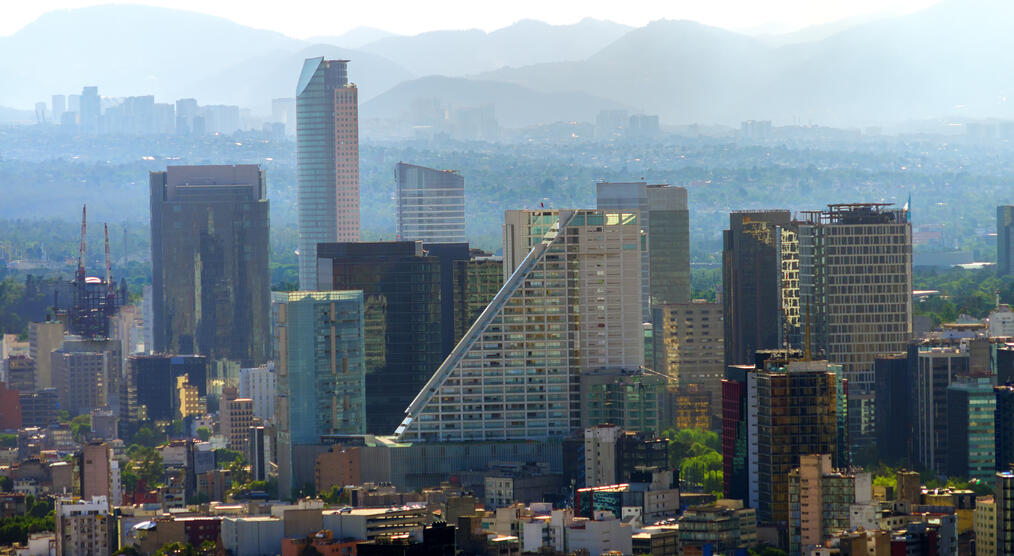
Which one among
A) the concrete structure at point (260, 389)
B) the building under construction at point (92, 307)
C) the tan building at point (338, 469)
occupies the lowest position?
the tan building at point (338, 469)

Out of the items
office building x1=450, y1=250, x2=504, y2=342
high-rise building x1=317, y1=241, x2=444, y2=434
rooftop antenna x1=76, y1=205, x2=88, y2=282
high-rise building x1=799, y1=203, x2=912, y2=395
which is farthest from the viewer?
rooftop antenna x1=76, y1=205, x2=88, y2=282

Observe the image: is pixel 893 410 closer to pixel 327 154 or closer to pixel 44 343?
pixel 44 343

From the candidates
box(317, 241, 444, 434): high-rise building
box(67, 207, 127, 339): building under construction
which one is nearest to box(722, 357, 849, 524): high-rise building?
box(317, 241, 444, 434): high-rise building

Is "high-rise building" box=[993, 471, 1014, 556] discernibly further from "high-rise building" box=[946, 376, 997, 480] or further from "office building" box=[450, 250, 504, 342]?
"office building" box=[450, 250, 504, 342]

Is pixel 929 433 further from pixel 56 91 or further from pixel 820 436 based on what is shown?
pixel 56 91

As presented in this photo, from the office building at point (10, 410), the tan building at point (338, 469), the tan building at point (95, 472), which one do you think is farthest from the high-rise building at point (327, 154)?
the tan building at point (338, 469)

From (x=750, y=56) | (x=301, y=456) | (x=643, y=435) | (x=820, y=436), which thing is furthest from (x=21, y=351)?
(x=750, y=56)

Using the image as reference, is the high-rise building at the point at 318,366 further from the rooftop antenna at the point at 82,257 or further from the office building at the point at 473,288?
the rooftop antenna at the point at 82,257
